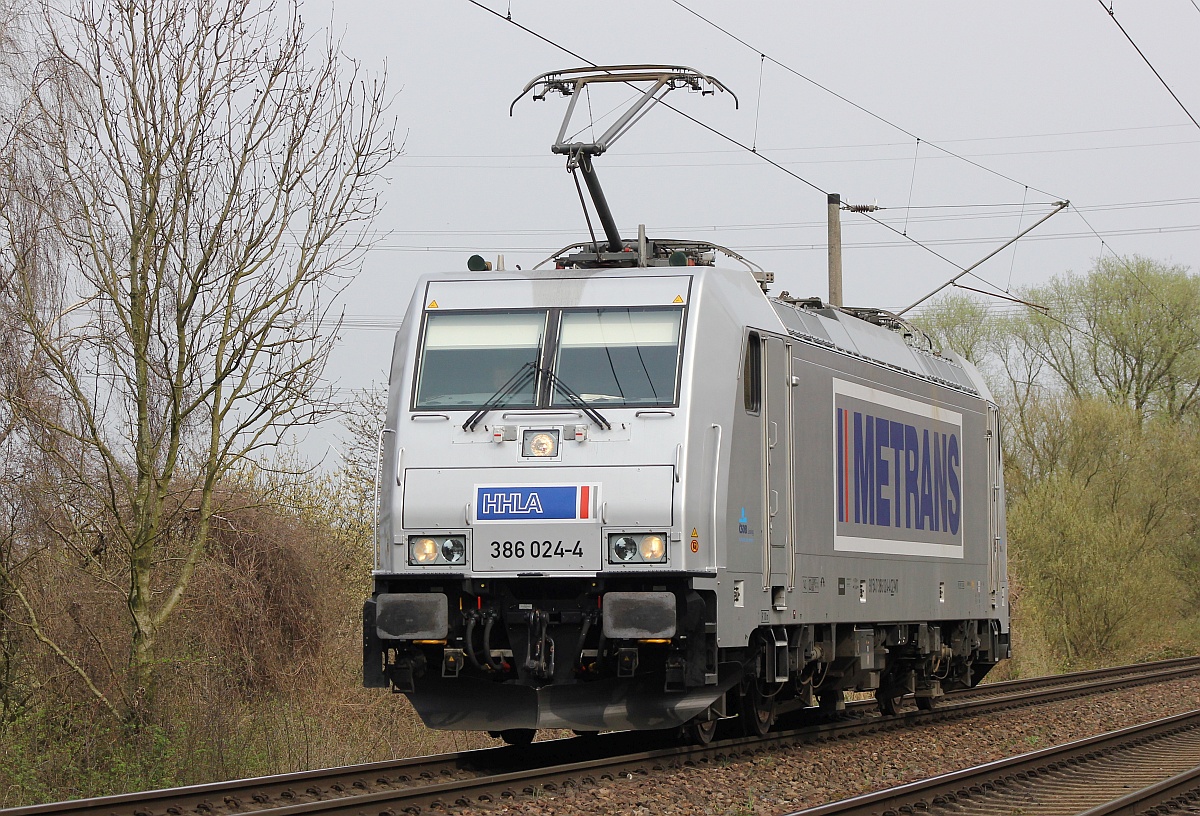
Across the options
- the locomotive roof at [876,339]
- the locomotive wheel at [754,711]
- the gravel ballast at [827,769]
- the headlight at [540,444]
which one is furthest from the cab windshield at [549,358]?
the locomotive wheel at [754,711]

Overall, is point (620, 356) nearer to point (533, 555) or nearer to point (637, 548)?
point (637, 548)

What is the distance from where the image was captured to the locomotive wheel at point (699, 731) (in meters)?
12.2

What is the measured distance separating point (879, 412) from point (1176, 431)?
93.3 ft

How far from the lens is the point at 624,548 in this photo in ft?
34.6

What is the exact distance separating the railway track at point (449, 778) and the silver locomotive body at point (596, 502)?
38 centimetres

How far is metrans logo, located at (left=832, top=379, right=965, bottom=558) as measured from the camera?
45.2 ft

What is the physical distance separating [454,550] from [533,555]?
0.59 metres

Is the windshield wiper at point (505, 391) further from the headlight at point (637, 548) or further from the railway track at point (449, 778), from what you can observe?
the railway track at point (449, 778)

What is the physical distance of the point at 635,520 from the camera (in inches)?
415

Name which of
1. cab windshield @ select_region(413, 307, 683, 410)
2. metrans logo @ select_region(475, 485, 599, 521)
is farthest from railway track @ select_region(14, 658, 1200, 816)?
cab windshield @ select_region(413, 307, 683, 410)

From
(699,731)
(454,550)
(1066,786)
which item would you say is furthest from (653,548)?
(1066,786)

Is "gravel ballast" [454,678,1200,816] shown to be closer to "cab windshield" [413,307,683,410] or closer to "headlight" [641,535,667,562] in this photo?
"headlight" [641,535,667,562]

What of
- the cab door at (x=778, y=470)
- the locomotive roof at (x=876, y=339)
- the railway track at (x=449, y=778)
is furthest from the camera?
the locomotive roof at (x=876, y=339)

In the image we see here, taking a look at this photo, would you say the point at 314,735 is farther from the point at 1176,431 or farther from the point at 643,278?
the point at 1176,431
